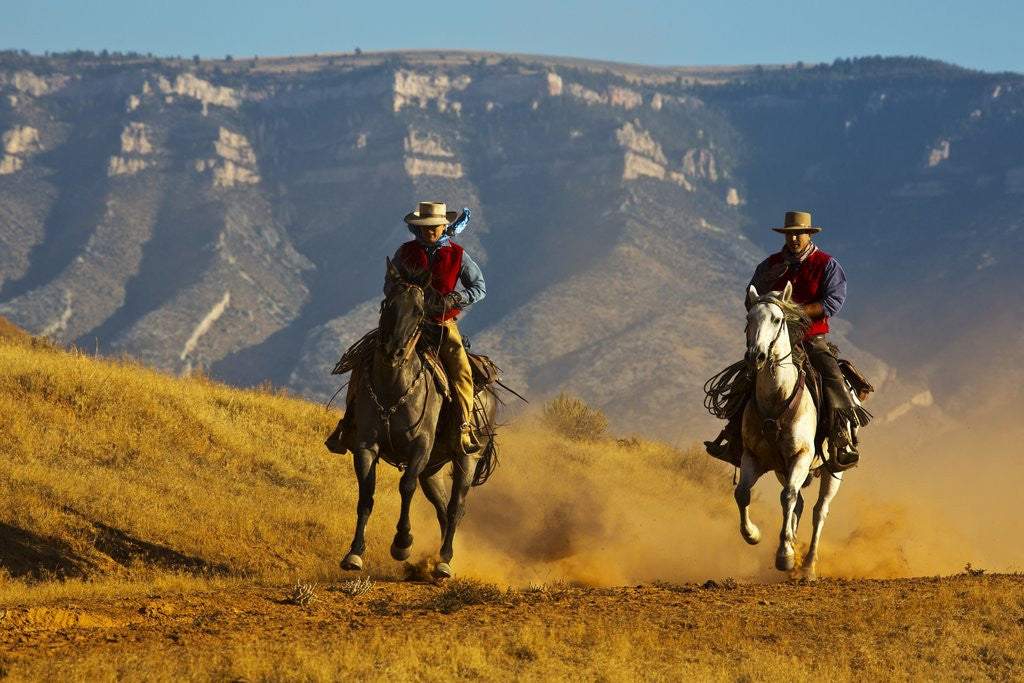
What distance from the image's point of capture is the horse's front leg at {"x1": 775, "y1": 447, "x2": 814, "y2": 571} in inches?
668

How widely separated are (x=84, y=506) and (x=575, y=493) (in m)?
8.54

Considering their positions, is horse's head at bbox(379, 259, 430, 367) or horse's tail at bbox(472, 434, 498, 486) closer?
horse's head at bbox(379, 259, 430, 367)

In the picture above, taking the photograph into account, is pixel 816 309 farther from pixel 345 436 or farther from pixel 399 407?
pixel 345 436

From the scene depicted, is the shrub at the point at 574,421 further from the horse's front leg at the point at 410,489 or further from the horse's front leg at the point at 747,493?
the horse's front leg at the point at 410,489

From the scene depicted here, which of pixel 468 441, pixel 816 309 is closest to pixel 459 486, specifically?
pixel 468 441

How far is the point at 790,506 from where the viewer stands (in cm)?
1722

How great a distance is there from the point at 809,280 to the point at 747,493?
2873 millimetres

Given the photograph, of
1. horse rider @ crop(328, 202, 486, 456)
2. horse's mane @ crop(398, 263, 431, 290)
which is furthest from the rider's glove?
horse's mane @ crop(398, 263, 431, 290)

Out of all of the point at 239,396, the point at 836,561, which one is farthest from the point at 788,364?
the point at 239,396

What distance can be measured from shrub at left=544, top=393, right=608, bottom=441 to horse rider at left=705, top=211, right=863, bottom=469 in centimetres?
1817

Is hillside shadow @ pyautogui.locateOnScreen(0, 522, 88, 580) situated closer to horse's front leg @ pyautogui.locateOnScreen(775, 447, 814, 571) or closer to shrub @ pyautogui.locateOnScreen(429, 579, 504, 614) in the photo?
shrub @ pyautogui.locateOnScreen(429, 579, 504, 614)

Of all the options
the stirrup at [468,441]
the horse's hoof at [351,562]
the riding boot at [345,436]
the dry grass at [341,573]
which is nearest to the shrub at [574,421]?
the dry grass at [341,573]

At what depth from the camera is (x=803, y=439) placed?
17406 millimetres

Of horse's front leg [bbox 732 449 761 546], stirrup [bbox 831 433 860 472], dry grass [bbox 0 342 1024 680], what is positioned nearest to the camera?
dry grass [bbox 0 342 1024 680]
